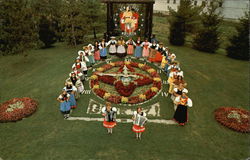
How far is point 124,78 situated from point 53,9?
64.4 ft

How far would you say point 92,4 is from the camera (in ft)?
80.8

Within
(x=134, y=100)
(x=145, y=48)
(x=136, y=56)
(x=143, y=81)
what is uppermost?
(x=145, y=48)

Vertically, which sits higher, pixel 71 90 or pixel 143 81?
pixel 71 90

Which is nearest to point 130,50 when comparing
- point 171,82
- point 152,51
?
point 152,51

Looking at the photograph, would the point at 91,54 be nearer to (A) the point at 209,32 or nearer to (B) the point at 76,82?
(B) the point at 76,82

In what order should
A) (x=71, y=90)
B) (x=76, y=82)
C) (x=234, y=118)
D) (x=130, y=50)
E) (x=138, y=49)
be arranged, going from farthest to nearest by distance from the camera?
Answer: 1. (x=130, y=50)
2. (x=138, y=49)
3. (x=76, y=82)
4. (x=71, y=90)
5. (x=234, y=118)

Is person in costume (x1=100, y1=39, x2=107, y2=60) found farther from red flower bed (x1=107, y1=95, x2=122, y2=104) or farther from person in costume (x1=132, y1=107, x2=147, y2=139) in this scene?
person in costume (x1=132, y1=107, x2=147, y2=139)

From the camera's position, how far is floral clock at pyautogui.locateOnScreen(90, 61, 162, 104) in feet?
45.0

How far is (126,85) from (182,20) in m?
14.7

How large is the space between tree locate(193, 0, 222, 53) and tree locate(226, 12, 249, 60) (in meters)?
1.84

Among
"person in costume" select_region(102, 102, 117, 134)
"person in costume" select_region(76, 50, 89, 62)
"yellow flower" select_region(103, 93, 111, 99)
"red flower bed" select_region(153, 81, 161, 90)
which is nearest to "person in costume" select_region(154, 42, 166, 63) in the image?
"red flower bed" select_region(153, 81, 161, 90)

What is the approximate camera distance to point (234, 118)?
12.0m

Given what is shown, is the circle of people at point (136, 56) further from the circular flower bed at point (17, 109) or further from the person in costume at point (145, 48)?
the circular flower bed at point (17, 109)

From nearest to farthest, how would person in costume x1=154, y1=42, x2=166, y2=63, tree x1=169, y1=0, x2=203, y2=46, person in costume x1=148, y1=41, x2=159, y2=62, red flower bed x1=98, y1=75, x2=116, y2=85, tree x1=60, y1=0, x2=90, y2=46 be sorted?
red flower bed x1=98, y1=75, x2=116, y2=85
person in costume x1=154, y1=42, x2=166, y2=63
person in costume x1=148, y1=41, x2=159, y2=62
tree x1=60, y1=0, x2=90, y2=46
tree x1=169, y1=0, x2=203, y2=46
